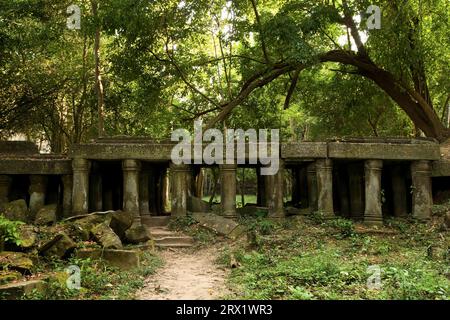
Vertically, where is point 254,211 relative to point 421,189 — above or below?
below

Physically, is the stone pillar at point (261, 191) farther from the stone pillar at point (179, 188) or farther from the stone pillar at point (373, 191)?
the stone pillar at point (373, 191)

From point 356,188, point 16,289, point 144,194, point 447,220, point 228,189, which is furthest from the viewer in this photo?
point 356,188

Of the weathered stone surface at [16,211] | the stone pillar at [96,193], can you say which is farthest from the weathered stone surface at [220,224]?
the weathered stone surface at [16,211]

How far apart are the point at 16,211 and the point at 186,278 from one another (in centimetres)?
468

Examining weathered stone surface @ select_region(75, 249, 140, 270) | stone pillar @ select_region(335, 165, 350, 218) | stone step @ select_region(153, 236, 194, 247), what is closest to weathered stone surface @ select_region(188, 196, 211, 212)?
stone step @ select_region(153, 236, 194, 247)

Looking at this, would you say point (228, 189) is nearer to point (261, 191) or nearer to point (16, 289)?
point (261, 191)

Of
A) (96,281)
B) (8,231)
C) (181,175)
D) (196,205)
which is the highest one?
(181,175)

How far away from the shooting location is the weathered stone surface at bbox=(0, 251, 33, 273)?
5.73 m

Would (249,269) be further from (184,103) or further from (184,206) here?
(184,103)

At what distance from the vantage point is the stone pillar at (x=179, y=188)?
10.0m

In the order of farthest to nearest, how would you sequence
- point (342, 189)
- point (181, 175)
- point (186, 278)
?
point (342, 189) → point (181, 175) → point (186, 278)

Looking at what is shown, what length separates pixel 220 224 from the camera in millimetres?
9383

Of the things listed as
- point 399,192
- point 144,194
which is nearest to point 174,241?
point 144,194

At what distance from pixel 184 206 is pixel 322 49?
22.2 ft
